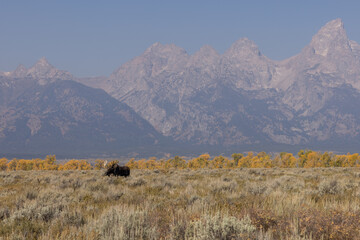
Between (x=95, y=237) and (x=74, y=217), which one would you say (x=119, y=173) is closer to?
(x=74, y=217)

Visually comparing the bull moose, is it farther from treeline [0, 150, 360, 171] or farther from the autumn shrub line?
treeline [0, 150, 360, 171]

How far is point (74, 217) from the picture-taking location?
256 inches

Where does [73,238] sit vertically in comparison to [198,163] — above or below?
above

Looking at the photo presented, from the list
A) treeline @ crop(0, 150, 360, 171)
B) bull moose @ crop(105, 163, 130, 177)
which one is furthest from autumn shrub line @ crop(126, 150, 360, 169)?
bull moose @ crop(105, 163, 130, 177)

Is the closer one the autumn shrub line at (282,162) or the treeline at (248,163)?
the autumn shrub line at (282,162)

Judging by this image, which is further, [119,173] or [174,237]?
[119,173]

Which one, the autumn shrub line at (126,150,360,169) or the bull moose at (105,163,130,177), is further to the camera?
the autumn shrub line at (126,150,360,169)

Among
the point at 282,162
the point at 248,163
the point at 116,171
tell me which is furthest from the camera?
the point at 248,163

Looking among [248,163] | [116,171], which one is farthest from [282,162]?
[116,171]

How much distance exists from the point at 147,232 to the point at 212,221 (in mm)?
1178

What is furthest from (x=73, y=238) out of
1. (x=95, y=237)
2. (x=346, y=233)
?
(x=346, y=233)

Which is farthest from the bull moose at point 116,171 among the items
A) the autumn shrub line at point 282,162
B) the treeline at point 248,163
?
the treeline at point 248,163

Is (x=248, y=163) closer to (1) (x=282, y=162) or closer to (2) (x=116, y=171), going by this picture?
(1) (x=282, y=162)

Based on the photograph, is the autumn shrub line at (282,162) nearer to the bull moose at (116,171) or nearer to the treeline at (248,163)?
the treeline at (248,163)
